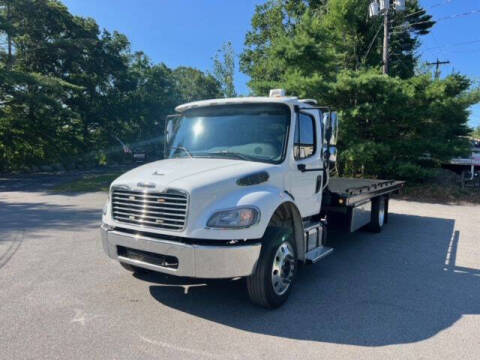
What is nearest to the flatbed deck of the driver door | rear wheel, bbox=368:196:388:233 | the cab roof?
rear wheel, bbox=368:196:388:233

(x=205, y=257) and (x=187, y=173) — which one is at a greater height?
(x=187, y=173)

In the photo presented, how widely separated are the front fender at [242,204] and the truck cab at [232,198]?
1 centimetres

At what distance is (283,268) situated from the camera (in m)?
4.03

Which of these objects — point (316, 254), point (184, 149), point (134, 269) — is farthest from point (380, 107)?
point (134, 269)

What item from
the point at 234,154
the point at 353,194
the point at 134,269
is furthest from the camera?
the point at 353,194

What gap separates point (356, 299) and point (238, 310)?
59.1 inches

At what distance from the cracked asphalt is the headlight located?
1.07 m

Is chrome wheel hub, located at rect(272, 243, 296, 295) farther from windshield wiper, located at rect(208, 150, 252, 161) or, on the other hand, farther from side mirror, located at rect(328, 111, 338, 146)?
side mirror, located at rect(328, 111, 338, 146)

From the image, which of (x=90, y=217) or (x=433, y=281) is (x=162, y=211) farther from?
(x=90, y=217)

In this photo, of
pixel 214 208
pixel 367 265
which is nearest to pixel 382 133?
pixel 367 265

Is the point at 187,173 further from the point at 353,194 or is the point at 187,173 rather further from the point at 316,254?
the point at 353,194

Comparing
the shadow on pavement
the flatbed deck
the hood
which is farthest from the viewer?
the flatbed deck

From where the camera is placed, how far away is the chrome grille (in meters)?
3.46

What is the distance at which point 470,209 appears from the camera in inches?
456
